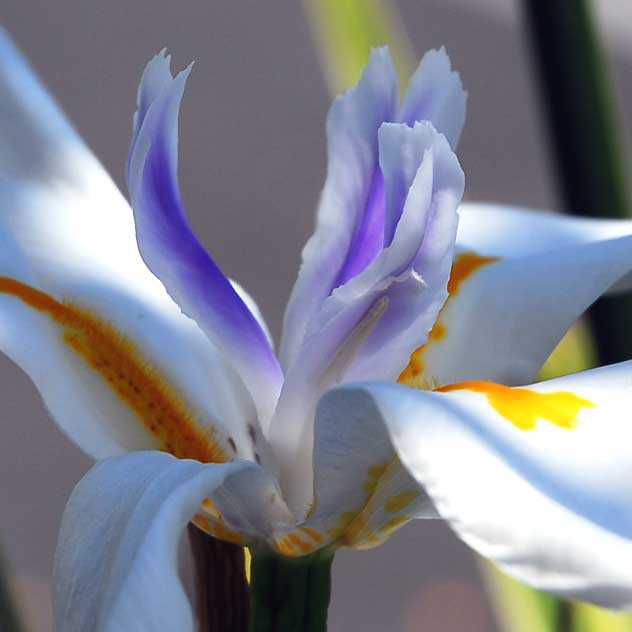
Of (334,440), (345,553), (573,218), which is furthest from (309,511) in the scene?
(345,553)

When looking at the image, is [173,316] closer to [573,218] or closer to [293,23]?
[573,218]

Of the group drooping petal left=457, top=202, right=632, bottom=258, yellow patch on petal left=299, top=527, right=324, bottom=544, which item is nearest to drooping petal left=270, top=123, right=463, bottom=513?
yellow patch on petal left=299, top=527, right=324, bottom=544

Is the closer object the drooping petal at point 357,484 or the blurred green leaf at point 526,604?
the drooping petal at point 357,484

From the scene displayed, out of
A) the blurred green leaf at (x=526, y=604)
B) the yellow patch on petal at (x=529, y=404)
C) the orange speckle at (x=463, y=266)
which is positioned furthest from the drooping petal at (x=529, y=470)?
the blurred green leaf at (x=526, y=604)

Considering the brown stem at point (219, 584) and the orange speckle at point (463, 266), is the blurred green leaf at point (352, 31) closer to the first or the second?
the orange speckle at point (463, 266)

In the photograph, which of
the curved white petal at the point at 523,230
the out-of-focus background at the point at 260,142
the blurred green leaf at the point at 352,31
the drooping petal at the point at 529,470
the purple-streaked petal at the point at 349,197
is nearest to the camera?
the drooping petal at the point at 529,470

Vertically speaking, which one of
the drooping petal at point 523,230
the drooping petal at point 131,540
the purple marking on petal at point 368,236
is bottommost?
the drooping petal at point 523,230

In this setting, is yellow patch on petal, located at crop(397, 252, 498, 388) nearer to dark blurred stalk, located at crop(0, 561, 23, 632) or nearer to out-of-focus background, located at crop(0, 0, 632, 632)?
dark blurred stalk, located at crop(0, 561, 23, 632)

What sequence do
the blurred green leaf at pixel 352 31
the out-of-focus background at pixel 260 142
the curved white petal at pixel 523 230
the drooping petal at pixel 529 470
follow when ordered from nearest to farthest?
the drooping petal at pixel 529 470 < the curved white petal at pixel 523 230 < the blurred green leaf at pixel 352 31 < the out-of-focus background at pixel 260 142

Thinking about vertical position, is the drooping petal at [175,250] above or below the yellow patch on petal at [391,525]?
above
